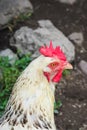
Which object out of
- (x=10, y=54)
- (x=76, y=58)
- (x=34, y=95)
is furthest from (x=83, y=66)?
(x=34, y=95)

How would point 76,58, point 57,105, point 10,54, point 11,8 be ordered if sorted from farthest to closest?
point 11,8
point 76,58
point 10,54
point 57,105

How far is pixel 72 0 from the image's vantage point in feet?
23.9

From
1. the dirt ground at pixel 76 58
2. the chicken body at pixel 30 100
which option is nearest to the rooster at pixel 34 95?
the chicken body at pixel 30 100

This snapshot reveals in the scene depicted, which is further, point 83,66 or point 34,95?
point 83,66

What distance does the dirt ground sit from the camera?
218 inches

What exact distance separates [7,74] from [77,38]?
1.45m

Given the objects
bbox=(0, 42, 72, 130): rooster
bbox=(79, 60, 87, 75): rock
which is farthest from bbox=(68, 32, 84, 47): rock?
bbox=(0, 42, 72, 130): rooster

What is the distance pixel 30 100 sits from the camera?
3.72 m

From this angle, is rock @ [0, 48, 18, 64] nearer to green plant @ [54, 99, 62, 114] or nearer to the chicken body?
green plant @ [54, 99, 62, 114]

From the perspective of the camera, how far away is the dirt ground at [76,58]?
5.53m

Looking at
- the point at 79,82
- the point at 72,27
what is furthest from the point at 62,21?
the point at 79,82

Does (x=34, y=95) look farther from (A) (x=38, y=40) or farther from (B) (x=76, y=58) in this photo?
(B) (x=76, y=58)

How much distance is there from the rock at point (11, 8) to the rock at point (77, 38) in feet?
2.38

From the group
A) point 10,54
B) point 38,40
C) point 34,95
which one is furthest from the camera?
Result: point 38,40
